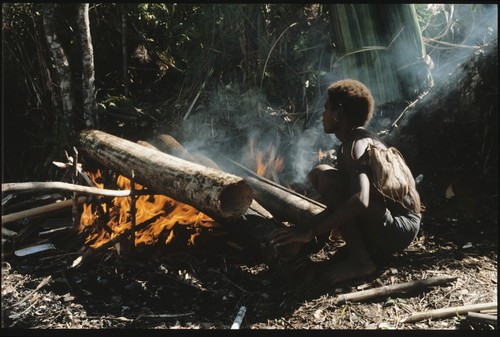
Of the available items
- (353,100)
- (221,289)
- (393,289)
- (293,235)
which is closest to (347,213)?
(293,235)

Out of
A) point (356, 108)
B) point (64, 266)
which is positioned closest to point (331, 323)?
point (356, 108)

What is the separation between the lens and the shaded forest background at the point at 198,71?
689 centimetres

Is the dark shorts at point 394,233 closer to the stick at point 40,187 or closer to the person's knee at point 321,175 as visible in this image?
the person's knee at point 321,175

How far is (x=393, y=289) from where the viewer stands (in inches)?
154

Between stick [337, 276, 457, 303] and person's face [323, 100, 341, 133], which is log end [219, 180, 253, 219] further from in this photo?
stick [337, 276, 457, 303]

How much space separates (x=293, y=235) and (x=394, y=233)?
2.95 ft

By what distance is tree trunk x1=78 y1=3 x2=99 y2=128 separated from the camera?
6.35 m

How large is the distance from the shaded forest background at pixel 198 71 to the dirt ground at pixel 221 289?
82.5 inches

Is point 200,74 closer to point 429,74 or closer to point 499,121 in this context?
point 429,74

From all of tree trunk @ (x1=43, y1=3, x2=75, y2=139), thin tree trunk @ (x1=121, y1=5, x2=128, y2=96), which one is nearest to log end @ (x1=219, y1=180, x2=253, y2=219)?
tree trunk @ (x1=43, y1=3, x2=75, y2=139)

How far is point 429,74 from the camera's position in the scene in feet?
22.2

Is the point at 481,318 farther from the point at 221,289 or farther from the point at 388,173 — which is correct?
the point at 221,289

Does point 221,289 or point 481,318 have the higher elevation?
point 221,289

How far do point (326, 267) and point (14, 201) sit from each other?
3.63 meters
